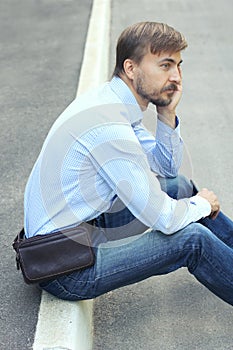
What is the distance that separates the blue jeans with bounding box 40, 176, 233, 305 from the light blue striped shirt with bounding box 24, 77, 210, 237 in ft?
0.23

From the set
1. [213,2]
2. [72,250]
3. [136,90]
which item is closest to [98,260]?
[72,250]

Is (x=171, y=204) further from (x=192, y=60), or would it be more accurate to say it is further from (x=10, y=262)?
(x=192, y=60)

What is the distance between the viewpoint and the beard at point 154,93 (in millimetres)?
3035

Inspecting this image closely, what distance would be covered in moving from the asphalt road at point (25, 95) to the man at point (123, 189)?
0.82ft

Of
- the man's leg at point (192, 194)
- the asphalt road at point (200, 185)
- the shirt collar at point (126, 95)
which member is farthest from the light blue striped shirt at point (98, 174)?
the asphalt road at point (200, 185)

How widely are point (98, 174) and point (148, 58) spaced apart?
0.54 meters

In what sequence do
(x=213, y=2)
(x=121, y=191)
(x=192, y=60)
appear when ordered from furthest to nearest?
(x=213, y=2) → (x=192, y=60) → (x=121, y=191)

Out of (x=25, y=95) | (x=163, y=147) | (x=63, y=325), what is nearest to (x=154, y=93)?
(x=163, y=147)

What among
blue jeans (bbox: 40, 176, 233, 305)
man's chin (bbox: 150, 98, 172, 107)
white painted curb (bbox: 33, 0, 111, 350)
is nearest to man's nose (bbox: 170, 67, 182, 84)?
man's chin (bbox: 150, 98, 172, 107)

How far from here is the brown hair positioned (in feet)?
9.77

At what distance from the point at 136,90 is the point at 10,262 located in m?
1.12

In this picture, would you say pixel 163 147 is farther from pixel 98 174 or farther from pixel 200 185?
pixel 200 185

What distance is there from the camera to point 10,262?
3.54 metres

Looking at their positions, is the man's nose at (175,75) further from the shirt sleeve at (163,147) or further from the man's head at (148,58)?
the shirt sleeve at (163,147)
